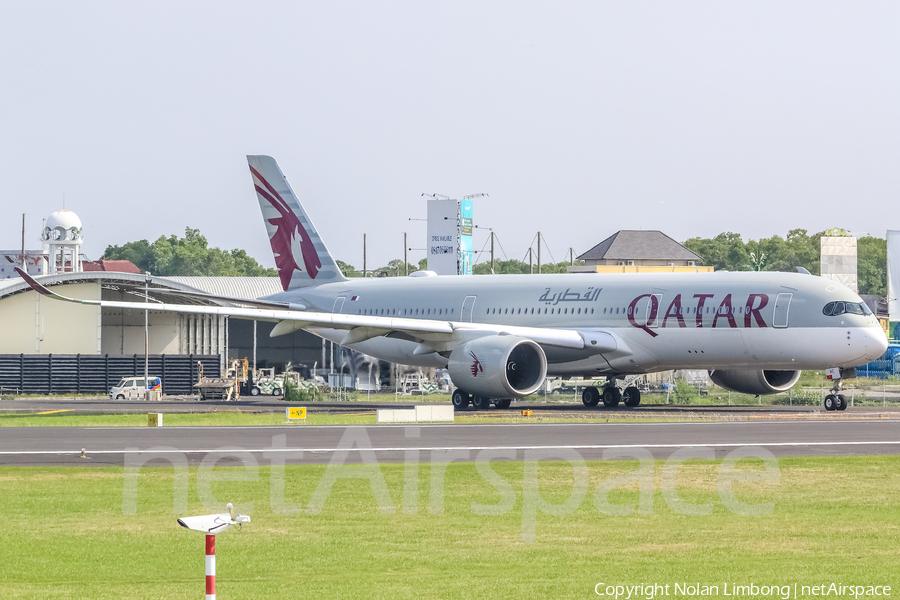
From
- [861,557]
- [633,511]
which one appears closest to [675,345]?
[633,511]

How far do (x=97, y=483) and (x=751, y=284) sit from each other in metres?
25.6

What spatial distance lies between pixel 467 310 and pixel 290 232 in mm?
9695

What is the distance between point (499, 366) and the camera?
39750mm

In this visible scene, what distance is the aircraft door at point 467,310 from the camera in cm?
4719

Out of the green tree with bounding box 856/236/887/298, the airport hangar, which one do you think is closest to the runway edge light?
the airport hangar

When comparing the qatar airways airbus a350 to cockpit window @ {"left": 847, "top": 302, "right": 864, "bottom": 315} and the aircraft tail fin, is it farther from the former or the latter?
the aircraft tail fin

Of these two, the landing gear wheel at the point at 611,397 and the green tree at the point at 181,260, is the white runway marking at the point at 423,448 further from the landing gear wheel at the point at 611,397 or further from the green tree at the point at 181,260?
the green tree at the point at 181,260

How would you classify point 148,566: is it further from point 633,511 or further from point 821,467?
point 821,467

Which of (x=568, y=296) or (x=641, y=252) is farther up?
(x=641, y=252)

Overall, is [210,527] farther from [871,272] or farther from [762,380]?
[871,272]

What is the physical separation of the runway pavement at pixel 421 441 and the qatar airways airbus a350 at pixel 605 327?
5.22 meters

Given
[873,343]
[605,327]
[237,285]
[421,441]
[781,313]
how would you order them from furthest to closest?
1. [237,285]
2. [605,327]
3. [781,313]
4. [873,343]
5. [421,441]

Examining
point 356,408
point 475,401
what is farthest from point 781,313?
point 356,408

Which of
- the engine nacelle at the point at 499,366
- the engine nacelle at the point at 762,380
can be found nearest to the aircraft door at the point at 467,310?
the engine nacelle at the point at 499,366
